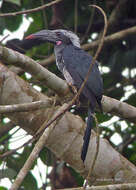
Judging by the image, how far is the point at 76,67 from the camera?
12.4 feet

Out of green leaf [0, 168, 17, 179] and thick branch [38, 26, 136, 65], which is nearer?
green leaf [0, 168, 17, 179]

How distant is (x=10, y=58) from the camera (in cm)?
281

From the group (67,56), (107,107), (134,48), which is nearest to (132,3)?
(134,48)

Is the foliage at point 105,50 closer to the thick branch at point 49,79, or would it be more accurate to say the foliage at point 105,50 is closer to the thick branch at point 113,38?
the thick branch at point 113,38

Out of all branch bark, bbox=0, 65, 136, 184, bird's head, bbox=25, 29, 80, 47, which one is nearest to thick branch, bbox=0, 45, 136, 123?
branch bark, bbox=0, 65, 136, 184

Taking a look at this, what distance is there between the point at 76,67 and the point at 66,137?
2.17ft

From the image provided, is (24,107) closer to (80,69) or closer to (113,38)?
(80,69)

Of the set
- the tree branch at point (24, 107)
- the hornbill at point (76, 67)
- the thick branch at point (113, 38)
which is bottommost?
the thick branch at point (113, 38)

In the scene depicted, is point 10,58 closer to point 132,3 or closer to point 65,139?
point 65,139

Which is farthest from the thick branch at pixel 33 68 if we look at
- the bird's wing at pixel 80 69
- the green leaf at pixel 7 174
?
the green leaf at pixel 7 174

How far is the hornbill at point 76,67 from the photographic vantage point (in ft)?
11.0

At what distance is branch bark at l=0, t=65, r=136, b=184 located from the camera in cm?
336

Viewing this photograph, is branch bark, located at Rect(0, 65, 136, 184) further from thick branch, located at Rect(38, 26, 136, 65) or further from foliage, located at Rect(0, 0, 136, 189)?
thick branch, located at Rect(38, 26, 136, 65)

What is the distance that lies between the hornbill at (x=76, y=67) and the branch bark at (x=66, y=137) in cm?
26
